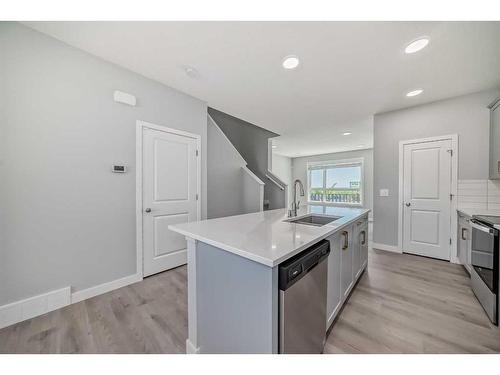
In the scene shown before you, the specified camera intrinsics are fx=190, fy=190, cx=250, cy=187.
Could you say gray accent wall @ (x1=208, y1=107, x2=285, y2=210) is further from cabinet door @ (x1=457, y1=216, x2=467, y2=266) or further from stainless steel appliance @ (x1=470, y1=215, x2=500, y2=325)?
stainless steel appliance @ (x1=470, y1=215, x2=500, y2=325)

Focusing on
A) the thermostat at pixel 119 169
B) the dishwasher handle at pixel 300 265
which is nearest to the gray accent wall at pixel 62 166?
the thermostat at pixel 119 169

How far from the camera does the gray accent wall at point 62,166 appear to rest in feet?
5.07

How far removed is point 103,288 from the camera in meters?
2.00

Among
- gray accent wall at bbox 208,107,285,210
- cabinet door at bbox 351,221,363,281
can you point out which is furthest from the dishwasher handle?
gray accent wall at bbox 208,107,285,210

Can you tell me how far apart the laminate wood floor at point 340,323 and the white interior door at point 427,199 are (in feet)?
3.05

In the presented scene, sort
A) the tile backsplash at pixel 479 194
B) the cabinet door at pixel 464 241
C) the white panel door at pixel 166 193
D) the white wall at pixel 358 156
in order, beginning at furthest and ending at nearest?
the white wall at pixel 358 156 → the tile backsplash at pixel 479 194 → the white panel door at pixel 166 193 → the cabinet door at pixel 464 241

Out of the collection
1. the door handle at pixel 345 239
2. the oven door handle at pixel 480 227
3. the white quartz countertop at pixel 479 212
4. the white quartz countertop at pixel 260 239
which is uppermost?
the white quartz countertop at pixel 260 239

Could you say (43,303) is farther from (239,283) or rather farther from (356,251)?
(356,251)

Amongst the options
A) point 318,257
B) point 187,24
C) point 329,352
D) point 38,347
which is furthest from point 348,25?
point 38,347

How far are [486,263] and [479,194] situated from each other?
1.57 m

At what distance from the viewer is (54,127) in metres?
1.73

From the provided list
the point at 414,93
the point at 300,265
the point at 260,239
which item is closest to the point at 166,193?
the point at 260,239

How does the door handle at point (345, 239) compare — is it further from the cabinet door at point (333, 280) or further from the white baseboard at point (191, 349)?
the white baseboard at point (191, 349)

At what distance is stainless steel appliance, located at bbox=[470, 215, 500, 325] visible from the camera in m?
1.53
